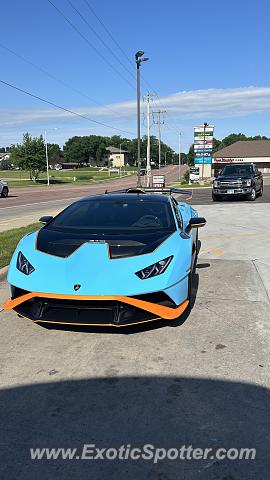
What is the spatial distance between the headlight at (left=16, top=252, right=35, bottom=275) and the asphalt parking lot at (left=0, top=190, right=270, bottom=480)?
666 millimetres

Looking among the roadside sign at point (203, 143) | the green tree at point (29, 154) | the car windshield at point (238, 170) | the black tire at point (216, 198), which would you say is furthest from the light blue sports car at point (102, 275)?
the green tree at point (29, 154)

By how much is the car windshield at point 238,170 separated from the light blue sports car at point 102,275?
1793cm

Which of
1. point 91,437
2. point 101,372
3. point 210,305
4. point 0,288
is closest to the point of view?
point 91,437

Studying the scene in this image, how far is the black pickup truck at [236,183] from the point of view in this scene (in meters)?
21.2

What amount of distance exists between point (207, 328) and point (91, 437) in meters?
2.15

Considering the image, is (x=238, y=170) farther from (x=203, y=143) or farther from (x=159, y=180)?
(x=203, y=143)

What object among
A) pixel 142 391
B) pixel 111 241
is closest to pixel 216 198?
pixel 111 241

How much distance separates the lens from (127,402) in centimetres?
320

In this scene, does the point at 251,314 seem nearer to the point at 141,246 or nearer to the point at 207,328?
the point at 207,328

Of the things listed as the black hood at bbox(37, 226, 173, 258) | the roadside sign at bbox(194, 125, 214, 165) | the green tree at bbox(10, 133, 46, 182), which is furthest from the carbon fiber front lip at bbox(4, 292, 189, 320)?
the green tree at bbox(10, 133, 46, 182)

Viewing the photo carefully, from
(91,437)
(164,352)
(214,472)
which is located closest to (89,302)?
(164,352)

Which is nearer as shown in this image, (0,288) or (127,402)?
(127,402)

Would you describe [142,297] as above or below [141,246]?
below

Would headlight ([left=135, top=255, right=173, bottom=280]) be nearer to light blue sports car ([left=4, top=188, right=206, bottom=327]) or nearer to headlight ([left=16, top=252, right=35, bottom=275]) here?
light blue sports car ([left=4, top=188, right=206, bottom=327])
